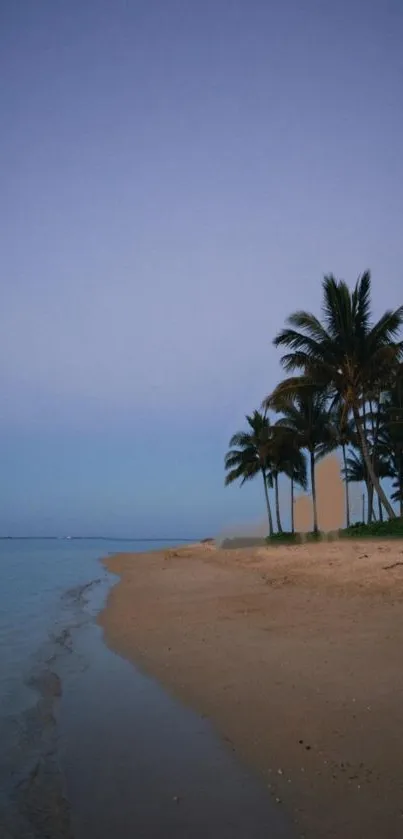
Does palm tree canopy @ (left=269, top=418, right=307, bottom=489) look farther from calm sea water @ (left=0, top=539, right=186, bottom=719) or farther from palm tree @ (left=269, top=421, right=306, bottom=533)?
calm sea water @ (left=0, top=539, right=186, bottom=719)

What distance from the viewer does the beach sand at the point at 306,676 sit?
13.2ft

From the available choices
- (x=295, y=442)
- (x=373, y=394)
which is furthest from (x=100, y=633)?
(x=295, y=442)

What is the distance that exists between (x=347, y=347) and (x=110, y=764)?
20.4 meters

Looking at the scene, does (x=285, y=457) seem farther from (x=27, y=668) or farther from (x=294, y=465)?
(x=27, y=668)

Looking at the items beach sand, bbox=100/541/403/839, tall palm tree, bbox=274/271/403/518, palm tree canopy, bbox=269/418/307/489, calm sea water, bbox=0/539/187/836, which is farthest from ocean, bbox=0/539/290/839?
palm tree canopy, bbox=269/418/307/489

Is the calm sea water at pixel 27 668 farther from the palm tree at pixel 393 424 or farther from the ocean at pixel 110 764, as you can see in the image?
the palm tree at pixel 393 424

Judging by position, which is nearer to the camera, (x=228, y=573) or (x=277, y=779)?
(x=277, y=779)

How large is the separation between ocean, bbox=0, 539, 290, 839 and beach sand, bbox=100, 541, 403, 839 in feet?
0.97

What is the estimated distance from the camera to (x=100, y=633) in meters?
11.7

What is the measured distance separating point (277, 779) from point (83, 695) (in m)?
3.70

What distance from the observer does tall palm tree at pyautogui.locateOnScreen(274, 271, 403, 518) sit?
2291 centimetres

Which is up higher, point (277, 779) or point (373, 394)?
point (373, 394)

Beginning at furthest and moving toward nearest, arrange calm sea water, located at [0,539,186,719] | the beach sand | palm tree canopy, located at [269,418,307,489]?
palm tree canopy, located at [269,418,307,489]
calm sea water, located at [0,539,186,719]
the beach sand

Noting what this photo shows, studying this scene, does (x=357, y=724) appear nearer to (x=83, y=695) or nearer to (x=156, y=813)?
(x=156, y=813)
